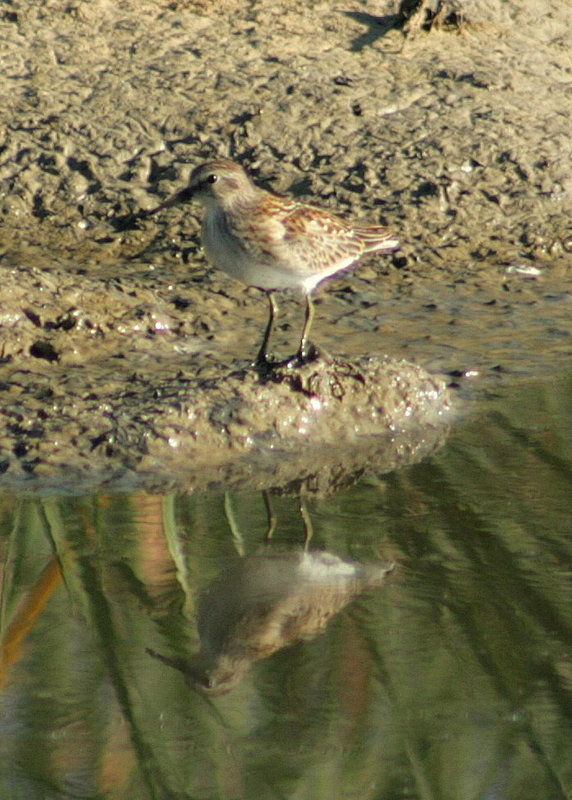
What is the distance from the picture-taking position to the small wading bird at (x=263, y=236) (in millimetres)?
6195

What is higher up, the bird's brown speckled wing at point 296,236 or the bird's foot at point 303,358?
the bird's brown speckled wing at point 296,236

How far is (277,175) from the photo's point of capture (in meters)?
9.09

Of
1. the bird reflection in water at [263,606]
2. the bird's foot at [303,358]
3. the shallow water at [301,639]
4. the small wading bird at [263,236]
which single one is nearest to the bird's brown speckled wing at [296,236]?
the small wading bird at [263,236]

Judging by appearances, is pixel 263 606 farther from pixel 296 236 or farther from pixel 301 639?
pixel 296 236

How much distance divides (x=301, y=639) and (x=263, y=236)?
2257mm

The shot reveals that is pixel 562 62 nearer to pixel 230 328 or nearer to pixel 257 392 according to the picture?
pixel 230 328

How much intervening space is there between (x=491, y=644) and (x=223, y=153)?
18.1 ft

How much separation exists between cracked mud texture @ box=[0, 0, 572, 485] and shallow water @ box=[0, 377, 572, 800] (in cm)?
115

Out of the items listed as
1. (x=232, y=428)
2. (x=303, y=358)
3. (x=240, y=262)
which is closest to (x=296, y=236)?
(x=240, y=262)

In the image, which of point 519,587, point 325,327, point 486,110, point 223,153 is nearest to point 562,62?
point 486,110

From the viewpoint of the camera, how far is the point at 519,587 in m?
4.86

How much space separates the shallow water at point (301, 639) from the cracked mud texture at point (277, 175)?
1152mm

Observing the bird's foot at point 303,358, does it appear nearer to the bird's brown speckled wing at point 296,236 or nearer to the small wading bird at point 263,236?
the small wading bird at point 263,236

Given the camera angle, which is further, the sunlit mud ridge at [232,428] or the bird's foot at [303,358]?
the bird's foot at [303,358]
